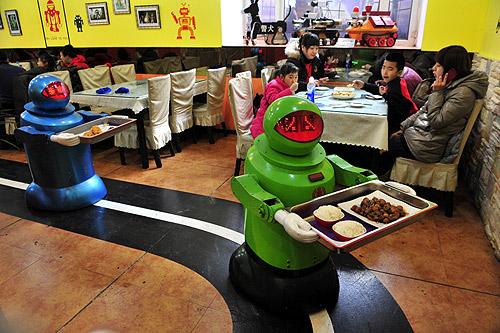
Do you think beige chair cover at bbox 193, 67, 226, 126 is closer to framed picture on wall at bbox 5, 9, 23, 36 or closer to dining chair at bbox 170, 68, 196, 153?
dining chair at bbox 170, 68, 196, 153

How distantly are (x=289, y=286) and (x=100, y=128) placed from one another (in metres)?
1.72

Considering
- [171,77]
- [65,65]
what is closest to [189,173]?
[171,77]

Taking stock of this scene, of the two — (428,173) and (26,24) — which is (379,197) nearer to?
(428,173)

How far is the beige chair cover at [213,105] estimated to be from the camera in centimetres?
403

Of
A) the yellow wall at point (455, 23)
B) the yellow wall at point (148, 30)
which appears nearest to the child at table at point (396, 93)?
the yellow wall at point (455, 23)

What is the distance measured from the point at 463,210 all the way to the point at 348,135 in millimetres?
1110

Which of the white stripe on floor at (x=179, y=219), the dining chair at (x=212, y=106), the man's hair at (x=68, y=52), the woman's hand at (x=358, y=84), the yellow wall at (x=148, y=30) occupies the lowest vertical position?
the white stripe on floor at (x=179, y=219)

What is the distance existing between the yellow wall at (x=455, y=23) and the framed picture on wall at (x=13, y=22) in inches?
245

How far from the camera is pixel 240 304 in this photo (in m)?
1.79

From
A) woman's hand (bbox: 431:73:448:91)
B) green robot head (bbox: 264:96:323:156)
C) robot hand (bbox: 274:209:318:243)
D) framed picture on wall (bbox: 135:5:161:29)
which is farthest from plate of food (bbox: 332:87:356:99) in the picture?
framed picture on wall (bbox: 135:5:161:29)

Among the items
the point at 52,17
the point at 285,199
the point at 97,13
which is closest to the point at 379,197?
the point at 285,199

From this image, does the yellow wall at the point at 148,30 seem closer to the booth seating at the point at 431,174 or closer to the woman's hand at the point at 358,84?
the woman's hand at the point at 358,84

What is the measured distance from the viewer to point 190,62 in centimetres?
503

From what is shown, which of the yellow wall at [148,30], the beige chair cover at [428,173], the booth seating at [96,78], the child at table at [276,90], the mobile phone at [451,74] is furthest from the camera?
the yellow wall at [148,30]
